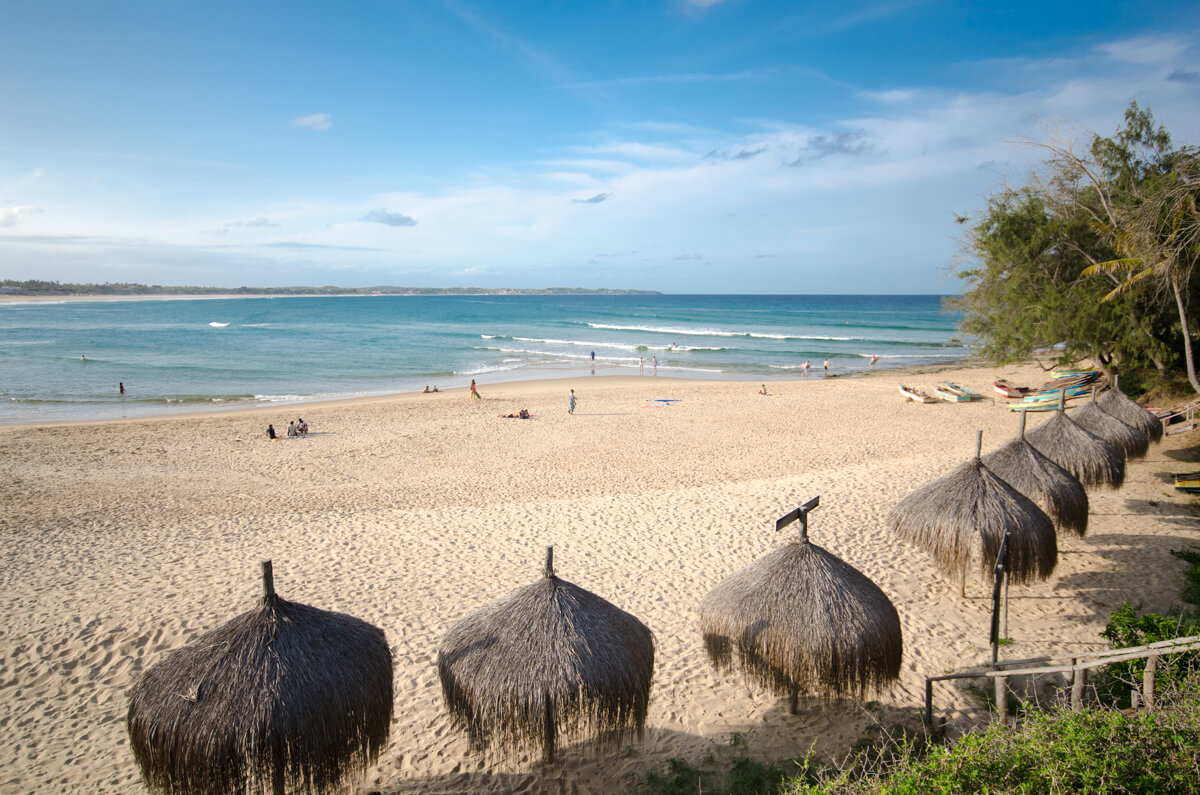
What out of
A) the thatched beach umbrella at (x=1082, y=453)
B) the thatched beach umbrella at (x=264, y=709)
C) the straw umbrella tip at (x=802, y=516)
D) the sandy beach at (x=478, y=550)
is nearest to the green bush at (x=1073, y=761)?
the sandy beach at (x=478, y=550)

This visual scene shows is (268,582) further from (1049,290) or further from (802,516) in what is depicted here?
(1049,290)

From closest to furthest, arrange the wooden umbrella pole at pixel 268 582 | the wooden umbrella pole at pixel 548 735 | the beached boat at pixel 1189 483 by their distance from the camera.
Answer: the wooden umbrella pole at pixel 268 582
the wooden umbrella pole at pixel 548 735
the beached boat at pixel 1189 483

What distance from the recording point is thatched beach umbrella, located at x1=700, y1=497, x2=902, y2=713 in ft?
17.1

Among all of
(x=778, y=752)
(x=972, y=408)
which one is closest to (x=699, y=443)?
(x=972, y=408)

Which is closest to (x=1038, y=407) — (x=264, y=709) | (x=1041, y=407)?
(x=1041, y=407)

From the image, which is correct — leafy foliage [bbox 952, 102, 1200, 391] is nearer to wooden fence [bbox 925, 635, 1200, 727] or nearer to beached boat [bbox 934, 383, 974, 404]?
beached boat [bbox 934, 383, 974, 404]

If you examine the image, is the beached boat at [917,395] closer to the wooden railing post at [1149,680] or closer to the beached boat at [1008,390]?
the beached boat at [1008,390]

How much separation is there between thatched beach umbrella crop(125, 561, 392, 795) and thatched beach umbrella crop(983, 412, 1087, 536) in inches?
311

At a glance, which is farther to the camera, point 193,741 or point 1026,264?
point 1026,264

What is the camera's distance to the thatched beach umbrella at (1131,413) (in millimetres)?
11477

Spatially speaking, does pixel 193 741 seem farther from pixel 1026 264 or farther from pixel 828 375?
pixel 828 375

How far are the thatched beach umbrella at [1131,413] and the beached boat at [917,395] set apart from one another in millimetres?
9842

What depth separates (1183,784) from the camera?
320 centimetres

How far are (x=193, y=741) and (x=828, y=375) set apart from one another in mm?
31738
